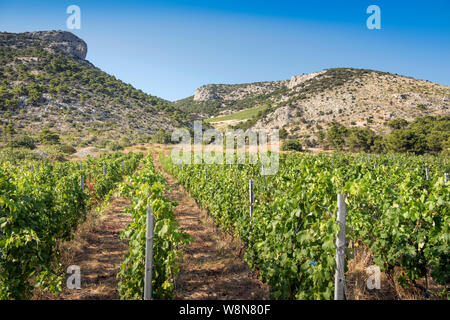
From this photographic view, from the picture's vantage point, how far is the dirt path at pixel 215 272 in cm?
414

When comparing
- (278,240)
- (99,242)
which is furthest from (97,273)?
(278,240)

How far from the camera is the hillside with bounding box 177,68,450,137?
48688mm

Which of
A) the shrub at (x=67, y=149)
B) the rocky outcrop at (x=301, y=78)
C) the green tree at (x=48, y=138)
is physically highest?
the rocky outcrop at (x=301, y=78)

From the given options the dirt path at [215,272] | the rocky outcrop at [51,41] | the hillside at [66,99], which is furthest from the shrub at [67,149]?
the rocky outcrop at [51,41]

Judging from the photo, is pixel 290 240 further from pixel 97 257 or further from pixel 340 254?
pixel 97 257

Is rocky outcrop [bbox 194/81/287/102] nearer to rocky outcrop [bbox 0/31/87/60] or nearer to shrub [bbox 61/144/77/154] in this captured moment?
rocky outcrop [bbox 0/31/87/60]

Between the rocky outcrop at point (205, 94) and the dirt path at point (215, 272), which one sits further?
the rocky outcrop at point (205, 94)

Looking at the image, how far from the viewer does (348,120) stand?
163 ft

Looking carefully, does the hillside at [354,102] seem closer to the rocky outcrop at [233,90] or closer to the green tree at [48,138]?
the rocky outcrop at [233,90]

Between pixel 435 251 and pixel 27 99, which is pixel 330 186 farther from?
pixel 27 99

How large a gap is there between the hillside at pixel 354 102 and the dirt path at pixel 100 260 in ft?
148

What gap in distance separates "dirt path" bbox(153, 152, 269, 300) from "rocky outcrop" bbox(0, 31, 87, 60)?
7393cm
